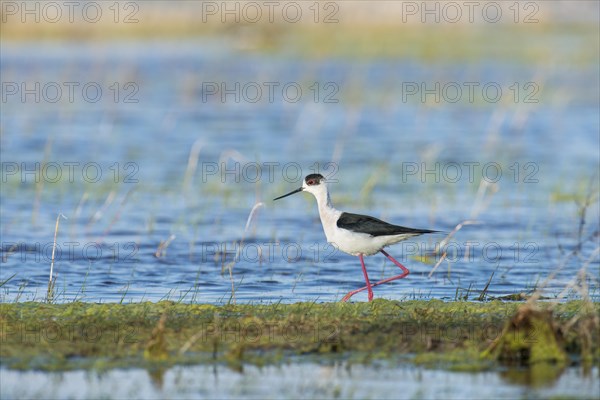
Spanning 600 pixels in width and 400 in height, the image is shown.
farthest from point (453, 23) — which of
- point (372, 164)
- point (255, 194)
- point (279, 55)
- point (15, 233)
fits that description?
point (15, 233)

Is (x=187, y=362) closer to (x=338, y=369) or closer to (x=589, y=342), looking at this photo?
(x=338, y=369)

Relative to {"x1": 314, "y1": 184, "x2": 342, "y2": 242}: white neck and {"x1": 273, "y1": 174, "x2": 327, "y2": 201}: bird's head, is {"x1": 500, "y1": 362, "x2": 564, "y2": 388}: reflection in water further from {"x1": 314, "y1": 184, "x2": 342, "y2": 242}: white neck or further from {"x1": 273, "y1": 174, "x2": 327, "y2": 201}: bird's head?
{"x1": 273, "y1": 174, "x2": 327, "y2": 201}: bird's head

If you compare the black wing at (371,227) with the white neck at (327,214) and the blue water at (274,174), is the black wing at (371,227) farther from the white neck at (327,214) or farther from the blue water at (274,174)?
the blue water at (274,174)

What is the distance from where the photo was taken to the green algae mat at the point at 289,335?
7383 mm

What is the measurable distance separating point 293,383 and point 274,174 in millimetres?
11532

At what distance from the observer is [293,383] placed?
7.00m

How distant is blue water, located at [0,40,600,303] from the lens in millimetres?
11891

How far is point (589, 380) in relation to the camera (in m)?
6.91

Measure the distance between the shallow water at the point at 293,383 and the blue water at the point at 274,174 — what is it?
83cm

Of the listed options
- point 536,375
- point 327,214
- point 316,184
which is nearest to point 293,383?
point 536,375

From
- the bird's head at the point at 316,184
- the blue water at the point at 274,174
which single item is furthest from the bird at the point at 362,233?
the blue water at the point at 274,174

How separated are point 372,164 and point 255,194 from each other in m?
3.23

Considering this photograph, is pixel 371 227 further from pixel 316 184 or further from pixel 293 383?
pixel 293 383

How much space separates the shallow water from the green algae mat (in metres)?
0.18
